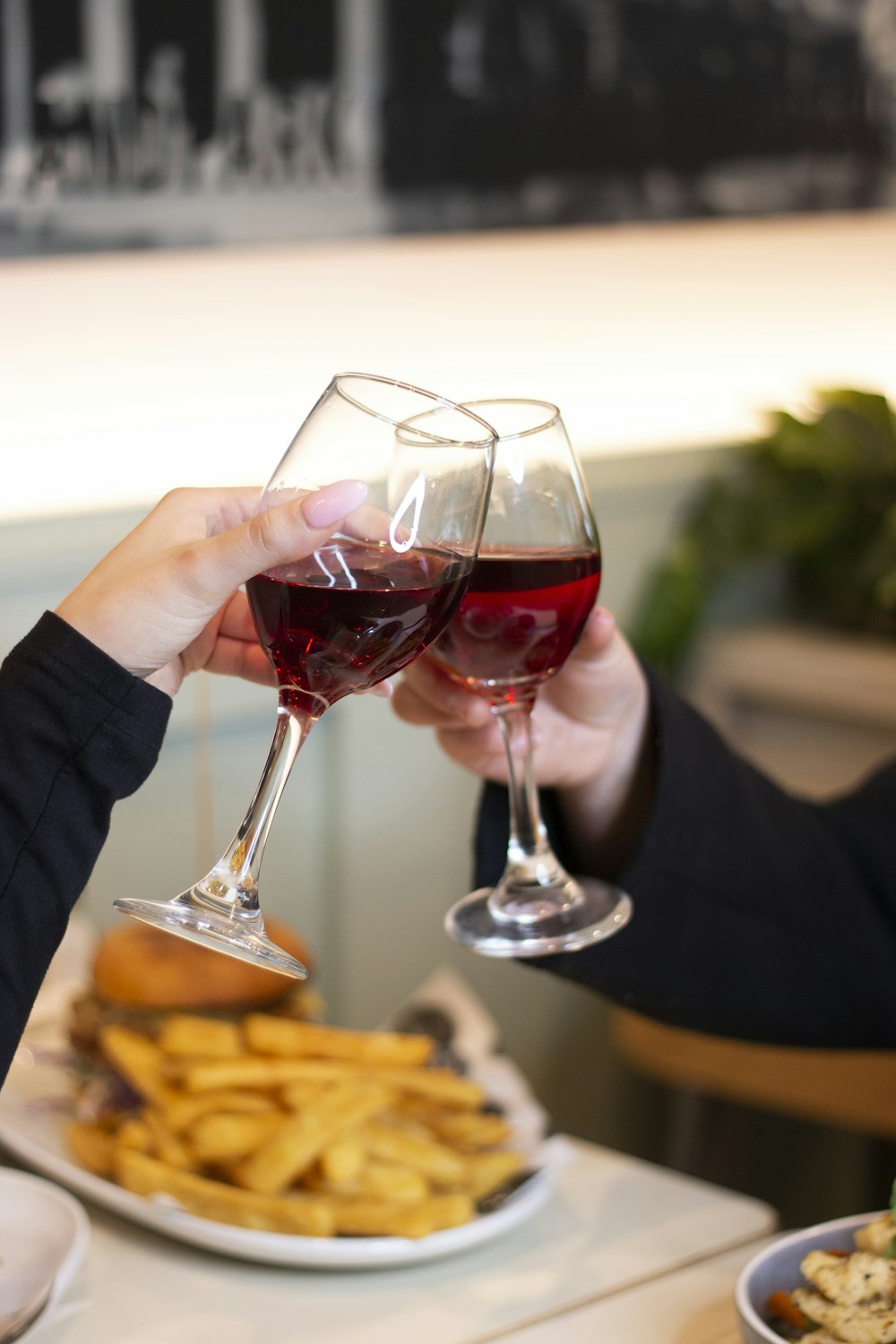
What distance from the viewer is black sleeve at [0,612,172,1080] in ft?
2.28

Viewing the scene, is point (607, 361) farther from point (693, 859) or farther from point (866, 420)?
point (693, 859)

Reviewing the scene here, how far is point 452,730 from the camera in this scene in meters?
1.05

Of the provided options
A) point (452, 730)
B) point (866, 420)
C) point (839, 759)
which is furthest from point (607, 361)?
point (452, 730)

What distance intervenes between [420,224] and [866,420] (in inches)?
31.8

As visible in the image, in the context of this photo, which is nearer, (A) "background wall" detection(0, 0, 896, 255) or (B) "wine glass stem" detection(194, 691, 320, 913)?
(B) "wine glass stem" detection(194, 691, 320, 913)

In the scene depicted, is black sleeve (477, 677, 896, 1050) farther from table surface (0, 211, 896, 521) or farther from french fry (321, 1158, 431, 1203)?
table surface (0, 211, 896, 521)

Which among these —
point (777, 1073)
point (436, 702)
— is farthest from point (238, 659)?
point (777, 1073)

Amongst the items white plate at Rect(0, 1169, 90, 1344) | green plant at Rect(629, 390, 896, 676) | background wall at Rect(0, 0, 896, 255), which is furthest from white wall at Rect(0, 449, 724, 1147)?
white plate at Rect(0, 1169, 90, 1344)

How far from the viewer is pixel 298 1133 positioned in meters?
1.02

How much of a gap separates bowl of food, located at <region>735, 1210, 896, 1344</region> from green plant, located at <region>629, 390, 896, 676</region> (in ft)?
5.22

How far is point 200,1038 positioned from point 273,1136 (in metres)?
0.13

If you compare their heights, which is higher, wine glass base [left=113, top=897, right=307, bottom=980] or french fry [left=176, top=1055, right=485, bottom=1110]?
wine glass base [left=113, top=897, right=307, bottom=980]

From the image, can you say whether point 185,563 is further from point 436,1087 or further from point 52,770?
point 436,1087

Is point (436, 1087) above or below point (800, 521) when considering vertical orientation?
below
